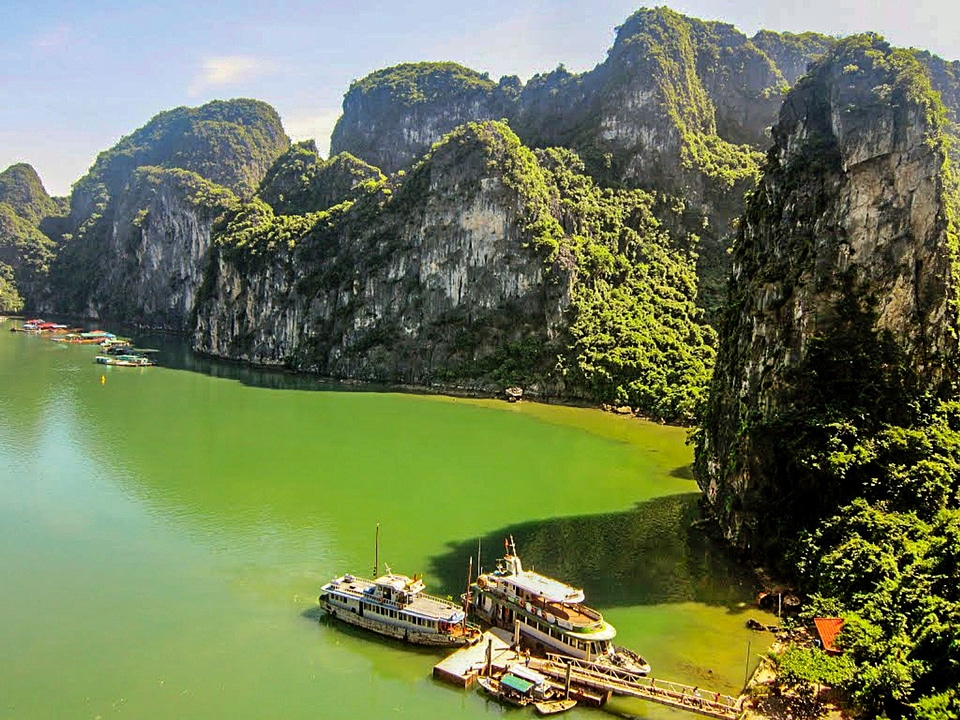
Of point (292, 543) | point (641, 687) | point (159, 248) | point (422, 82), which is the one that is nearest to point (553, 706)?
point (641, 687)

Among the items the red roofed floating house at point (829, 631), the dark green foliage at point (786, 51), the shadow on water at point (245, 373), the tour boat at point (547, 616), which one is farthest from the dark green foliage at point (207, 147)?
the red roofed floating house at point (829, 631)

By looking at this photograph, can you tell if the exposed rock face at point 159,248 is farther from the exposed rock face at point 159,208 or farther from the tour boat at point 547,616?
the tour boat at point 547,616

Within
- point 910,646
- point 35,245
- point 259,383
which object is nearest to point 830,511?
point 910,646

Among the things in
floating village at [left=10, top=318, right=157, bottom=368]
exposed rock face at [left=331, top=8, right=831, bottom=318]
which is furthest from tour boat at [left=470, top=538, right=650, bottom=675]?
floating village at [left=10, top=318, right=157, bottom=368]

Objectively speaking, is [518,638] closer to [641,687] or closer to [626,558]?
[641,687]

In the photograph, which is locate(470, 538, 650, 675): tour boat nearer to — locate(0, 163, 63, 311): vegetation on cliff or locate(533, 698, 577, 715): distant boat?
locate(533, 698, 577, 715): distant boat

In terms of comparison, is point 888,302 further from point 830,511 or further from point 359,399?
point 359,399
